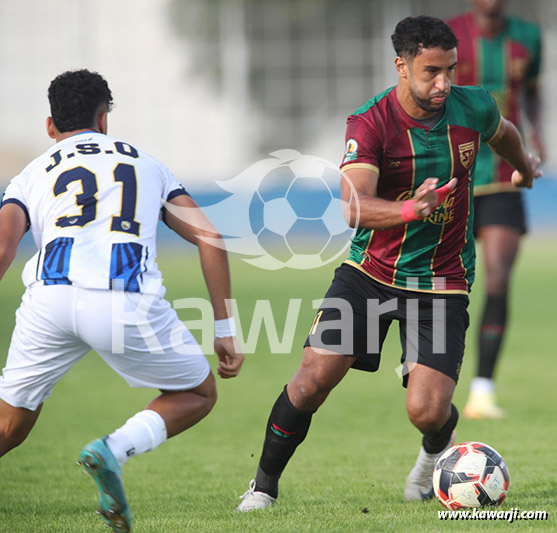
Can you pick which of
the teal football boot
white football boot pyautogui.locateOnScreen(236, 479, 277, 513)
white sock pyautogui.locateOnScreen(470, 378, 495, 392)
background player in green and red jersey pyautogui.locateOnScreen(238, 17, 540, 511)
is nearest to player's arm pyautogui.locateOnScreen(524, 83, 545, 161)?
white sock pyautogui.locateOnScreen(470, 378, 495, 392)

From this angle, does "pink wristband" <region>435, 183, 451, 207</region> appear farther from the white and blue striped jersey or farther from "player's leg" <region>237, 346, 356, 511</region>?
the white and blue striped jersey

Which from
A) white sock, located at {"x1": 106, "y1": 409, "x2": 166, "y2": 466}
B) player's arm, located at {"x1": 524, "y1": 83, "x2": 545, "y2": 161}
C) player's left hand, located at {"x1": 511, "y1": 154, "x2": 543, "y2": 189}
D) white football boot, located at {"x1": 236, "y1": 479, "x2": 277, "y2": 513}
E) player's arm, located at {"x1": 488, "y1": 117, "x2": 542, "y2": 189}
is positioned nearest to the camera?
white sock, located at {"x1": 106, "y1": 409, "x2": 166, "y2": 466}

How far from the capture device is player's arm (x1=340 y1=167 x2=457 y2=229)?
4.27 meters

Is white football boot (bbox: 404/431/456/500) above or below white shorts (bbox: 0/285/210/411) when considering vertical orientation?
below

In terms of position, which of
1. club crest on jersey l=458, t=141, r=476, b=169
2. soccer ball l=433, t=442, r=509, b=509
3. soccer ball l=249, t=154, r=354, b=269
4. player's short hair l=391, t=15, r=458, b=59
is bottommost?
soccer ball l=249, t=154, r=354, b=269

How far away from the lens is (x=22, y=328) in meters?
4.34

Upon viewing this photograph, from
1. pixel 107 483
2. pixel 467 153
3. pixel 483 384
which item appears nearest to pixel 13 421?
pixel 107 483

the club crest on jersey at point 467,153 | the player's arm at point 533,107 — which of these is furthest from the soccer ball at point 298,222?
the club crest on jersey at point 467,153

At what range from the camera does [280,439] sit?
5.01 meters

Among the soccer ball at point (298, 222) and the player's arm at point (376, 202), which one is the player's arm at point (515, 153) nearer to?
the player's arm at point (376, 202)

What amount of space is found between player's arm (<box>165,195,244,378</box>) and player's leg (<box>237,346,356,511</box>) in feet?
1.43

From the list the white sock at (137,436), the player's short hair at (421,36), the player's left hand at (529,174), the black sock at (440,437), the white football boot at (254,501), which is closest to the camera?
the white sock at (137,436)

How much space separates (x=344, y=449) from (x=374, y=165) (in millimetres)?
2840

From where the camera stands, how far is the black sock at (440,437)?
5102 mm
